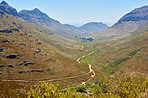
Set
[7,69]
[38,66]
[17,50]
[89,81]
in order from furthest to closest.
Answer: [17,50]
[38,66]
[89,81]
[7,69]

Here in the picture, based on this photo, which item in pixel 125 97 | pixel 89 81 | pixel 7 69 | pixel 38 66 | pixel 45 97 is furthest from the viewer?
pixel 38 66

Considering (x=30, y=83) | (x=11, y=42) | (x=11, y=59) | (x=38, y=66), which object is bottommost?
(x=30, y=83)

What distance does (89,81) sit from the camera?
113 meters

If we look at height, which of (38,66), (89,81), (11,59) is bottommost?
(89,81)

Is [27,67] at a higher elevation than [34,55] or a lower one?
lower

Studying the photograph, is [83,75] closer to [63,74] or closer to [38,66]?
[63,74]

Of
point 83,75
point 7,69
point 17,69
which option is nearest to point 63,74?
point 83,75

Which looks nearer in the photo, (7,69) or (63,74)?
(7,69)

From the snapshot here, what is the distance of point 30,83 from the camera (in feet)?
308

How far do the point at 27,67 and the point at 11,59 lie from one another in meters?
17.1

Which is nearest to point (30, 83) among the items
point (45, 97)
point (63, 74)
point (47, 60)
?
point (63, 74)

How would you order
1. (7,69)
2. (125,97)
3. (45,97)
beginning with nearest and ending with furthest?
1. (45,97)
2. (125,97)
3. (7,69)

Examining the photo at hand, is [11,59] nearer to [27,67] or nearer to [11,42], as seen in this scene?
[27,67]

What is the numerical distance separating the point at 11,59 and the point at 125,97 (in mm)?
113103
